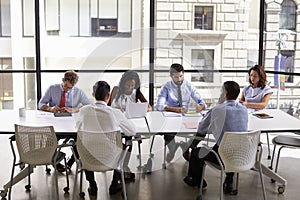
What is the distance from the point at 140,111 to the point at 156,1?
2653 millimetres

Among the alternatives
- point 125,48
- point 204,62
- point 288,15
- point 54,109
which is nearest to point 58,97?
point 54,109

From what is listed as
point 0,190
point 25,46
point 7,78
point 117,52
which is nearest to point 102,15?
point 117,52

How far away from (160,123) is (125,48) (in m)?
2.71

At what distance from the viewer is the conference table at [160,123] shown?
3.90m

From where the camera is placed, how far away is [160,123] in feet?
13.7

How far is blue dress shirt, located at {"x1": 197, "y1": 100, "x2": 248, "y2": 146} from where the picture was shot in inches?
147

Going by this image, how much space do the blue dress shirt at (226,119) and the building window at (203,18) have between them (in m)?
3.55

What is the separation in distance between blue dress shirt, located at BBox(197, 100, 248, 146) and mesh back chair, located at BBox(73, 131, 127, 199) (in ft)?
2.68

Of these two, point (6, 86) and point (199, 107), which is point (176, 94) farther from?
point (6, 86)

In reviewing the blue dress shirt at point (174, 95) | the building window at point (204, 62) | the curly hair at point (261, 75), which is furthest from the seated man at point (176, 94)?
the building window at point (204, 62)

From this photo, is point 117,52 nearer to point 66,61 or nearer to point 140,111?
point 66,61

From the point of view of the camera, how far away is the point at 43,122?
414 centimetres

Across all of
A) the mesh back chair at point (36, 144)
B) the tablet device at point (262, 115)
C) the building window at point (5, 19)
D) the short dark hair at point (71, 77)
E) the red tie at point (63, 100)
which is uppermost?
the building window at point (5, 19)

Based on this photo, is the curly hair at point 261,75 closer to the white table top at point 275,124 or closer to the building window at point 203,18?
the white table top at point 275,124
